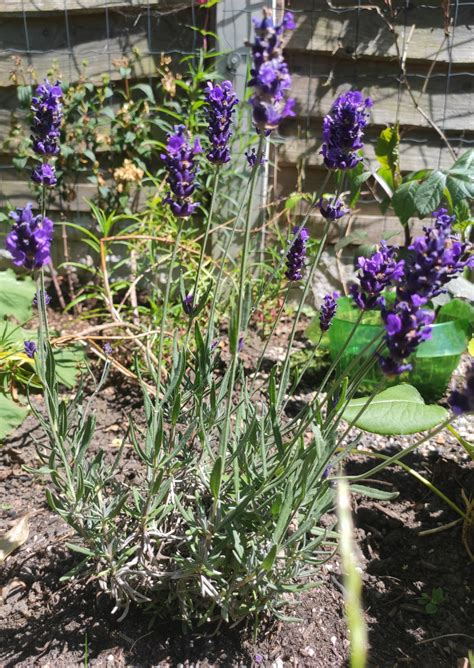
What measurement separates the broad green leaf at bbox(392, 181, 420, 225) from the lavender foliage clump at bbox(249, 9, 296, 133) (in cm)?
171

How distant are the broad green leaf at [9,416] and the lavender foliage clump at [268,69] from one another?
1.64 meters

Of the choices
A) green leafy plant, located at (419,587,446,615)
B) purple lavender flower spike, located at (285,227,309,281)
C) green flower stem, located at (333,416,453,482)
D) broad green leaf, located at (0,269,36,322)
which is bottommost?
green leafy plant, located at (419,587,446,615)

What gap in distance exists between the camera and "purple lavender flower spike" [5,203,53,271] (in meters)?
1.14

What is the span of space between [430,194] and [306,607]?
1708mm

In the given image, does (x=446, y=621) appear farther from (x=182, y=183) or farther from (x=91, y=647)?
(x=182, y=183)

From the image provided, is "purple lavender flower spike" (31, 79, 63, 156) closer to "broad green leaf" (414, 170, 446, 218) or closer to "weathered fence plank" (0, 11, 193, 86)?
"broad green leaf" (414, 170, 446, 218)

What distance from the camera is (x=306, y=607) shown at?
1.69 metres

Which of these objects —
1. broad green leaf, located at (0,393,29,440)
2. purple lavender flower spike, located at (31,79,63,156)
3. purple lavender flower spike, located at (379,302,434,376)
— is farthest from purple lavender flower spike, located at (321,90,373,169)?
broad green leaf, located at (0,393,29,440)

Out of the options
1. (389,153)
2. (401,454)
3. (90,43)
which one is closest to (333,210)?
(401,454)

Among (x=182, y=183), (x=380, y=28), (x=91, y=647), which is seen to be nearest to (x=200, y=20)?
(x=380, y=28)

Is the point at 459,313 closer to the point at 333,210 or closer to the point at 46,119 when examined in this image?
the point at 333,210

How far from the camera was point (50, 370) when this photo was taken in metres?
1.39

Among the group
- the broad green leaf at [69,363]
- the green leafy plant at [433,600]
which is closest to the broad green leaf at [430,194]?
the green leafy plant at [433,600]

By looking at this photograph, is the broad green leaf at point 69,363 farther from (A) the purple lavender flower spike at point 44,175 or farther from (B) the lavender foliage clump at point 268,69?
(B) the lavender foliage clump at point 268,69
